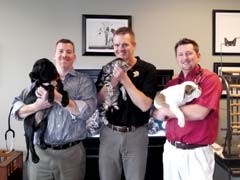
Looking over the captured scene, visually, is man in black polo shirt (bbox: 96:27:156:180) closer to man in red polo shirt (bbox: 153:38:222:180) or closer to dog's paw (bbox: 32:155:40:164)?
man in red polo shirt (bbox: 153:38:222:180)

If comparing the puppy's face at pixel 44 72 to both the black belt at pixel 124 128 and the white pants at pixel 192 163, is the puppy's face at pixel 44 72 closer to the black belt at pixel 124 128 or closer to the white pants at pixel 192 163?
the black belt at pixel 124 128

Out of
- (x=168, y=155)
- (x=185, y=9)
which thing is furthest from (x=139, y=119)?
(x=185, y=9)

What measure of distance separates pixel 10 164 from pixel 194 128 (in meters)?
1.92

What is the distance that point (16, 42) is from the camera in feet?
11.8

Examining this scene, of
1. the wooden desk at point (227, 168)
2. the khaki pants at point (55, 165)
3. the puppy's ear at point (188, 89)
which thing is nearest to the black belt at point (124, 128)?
the khaki pants at point (55, 165)

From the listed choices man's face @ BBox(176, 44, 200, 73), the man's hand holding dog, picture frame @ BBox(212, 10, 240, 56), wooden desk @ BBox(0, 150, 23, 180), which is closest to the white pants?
man's face @ BBox(176, 44, 200, 73)

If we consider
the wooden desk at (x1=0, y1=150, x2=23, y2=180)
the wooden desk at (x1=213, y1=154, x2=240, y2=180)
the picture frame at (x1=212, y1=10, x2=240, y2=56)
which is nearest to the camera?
the wooden desk at (x1=213, y1=154, x2=240, y2=180)

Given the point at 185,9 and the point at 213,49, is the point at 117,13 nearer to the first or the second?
the point at 185,9

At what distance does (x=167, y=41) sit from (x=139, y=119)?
1.82 metres

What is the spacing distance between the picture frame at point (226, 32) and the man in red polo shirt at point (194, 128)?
178 cm

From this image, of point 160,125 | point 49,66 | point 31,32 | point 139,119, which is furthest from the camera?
point 31,32

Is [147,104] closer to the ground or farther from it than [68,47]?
closer to the ground

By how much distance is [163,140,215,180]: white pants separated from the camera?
6.68 ft

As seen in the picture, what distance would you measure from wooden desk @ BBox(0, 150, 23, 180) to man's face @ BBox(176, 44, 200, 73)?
193cm
